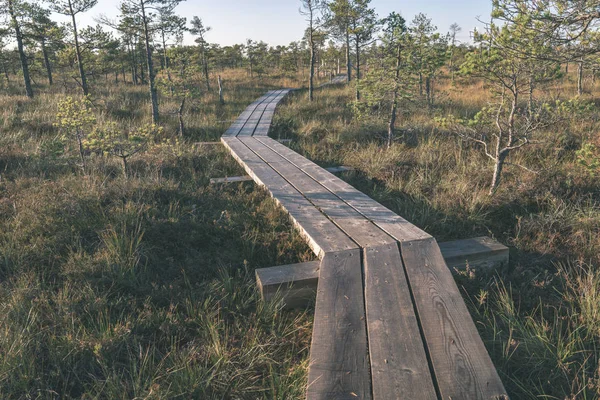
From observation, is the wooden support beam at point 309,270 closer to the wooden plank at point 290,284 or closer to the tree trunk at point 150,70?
the wooden plank at point 290,284

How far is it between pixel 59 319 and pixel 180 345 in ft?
2.98

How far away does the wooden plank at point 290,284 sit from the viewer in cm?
289

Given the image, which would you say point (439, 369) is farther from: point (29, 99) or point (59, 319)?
point (29, 99)

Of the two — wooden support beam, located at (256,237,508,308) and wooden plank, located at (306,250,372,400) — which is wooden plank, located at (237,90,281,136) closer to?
wooden support beam, located at (256,237,508,308)

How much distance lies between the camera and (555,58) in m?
3.63

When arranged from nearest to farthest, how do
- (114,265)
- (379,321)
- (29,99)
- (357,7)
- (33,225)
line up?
(379,321) → (114,265) → (33,225) → (29,99) → (357,7)

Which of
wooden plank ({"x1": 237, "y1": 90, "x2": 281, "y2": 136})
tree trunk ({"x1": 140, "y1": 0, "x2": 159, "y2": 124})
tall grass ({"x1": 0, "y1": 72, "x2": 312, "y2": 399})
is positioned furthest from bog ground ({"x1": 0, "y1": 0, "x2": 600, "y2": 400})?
tree trunk ({"x1": 140, "y1": 0, "x2": 159, "y2": 124})

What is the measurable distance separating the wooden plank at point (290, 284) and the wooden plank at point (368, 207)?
35.3 inches

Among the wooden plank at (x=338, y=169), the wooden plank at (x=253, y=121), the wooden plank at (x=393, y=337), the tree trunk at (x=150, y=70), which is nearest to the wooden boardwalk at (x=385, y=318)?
the wooden plank at (x=393, y=337)

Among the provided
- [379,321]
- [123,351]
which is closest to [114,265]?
[123,351]

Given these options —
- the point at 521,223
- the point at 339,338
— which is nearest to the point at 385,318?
the point at 339,338

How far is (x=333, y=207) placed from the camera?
4.18 m

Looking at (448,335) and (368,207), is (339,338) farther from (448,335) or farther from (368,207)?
(368,207)

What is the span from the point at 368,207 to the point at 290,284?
1.62m
